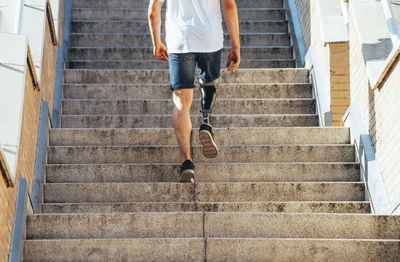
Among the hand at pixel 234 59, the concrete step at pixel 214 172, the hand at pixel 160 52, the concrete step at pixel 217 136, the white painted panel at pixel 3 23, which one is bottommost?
the concrete step at pixel 214 172

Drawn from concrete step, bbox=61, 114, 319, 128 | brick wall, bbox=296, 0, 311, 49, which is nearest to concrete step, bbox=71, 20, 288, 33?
brick wall, bbox=296, 0, 311, 49

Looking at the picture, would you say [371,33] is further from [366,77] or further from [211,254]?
[211,254]

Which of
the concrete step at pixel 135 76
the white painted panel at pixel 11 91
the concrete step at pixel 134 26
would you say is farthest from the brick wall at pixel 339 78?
the white painted panel at pixel 11 91

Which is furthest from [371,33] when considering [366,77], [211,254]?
[211,254]

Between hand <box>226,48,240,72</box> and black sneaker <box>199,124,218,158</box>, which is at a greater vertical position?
hand <box>226,48,240,72</box>

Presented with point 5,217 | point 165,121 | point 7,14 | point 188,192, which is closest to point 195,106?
point 165,121

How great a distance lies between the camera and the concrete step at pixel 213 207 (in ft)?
17.7

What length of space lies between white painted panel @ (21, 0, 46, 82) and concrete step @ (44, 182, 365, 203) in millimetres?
889

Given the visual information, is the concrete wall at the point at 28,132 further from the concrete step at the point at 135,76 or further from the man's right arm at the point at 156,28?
the man's right arm at the point at 156,28

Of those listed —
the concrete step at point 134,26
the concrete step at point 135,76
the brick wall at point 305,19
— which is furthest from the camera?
the concrete step at point 134,26

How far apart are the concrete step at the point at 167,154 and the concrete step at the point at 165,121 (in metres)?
0.81

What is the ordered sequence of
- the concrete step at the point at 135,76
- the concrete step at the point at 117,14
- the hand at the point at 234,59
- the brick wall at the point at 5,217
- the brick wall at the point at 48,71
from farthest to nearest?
the concrete step at the point at 117,14
the concrete step at the point at 135,76
the brick wall at the point at 48,71
the hand at the point at 234,59
the brick wall at the point at 5,217

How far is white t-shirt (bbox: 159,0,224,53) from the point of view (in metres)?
5.76

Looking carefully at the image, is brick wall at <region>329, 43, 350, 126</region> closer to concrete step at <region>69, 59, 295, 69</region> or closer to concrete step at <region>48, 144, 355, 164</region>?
concrete step at <region>48, 144, 355, 164</region>
